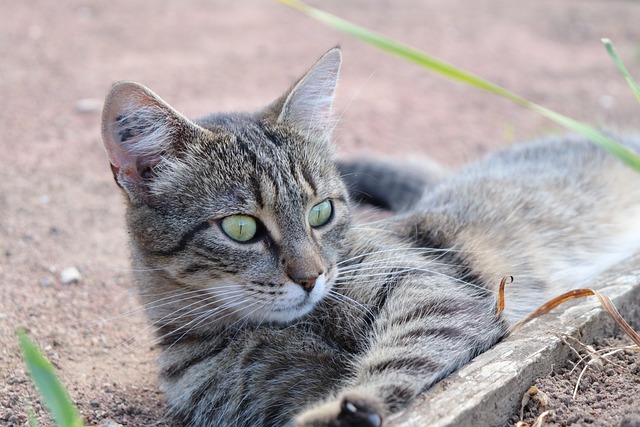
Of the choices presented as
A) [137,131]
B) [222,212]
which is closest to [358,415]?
[222,212]

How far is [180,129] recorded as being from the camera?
2.44m

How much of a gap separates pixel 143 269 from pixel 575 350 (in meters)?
1.48

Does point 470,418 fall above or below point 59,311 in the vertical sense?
above

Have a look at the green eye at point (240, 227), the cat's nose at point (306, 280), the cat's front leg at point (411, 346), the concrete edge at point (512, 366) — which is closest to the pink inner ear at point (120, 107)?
the green eye at point (240, 227)

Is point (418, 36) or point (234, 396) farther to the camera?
point (418, 36)

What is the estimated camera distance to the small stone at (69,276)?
3.33 meters

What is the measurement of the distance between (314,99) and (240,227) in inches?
27.1

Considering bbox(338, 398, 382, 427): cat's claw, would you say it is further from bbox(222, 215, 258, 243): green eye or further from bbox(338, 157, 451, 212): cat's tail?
bbox(338, 157, 451, 212): cat's tail

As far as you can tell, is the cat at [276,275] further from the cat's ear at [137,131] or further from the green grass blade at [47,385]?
the green grass blade at [47,385]

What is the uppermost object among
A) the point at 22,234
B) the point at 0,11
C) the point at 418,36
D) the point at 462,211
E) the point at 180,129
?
the point at 180,129

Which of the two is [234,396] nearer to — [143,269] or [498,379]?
[143,269]

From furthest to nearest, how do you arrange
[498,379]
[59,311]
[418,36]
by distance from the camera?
[418,36]
[59,311]
[498,379]

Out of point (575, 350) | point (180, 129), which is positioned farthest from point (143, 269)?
point (575, 350)

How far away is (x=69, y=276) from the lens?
11.0 ft
